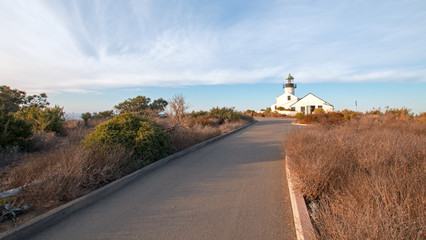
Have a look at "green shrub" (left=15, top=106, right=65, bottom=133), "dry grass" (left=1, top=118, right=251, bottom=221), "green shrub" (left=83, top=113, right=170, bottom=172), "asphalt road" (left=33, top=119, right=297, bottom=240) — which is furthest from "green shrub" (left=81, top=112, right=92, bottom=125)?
"asphalt road" (left=33, top=119, right=297, bottom=240)

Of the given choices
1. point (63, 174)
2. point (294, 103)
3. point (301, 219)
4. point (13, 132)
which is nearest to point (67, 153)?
point (63, 174)

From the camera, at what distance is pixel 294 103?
180ft

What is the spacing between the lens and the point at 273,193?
15.1ft

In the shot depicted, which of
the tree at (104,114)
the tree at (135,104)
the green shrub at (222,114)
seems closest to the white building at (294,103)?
the green shrub at (222,114)

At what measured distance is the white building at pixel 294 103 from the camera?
48.3 m

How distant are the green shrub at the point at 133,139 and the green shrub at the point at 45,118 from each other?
17.2ft

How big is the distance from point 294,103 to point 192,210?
55.3 m

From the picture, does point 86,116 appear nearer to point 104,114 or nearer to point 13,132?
point 104,114

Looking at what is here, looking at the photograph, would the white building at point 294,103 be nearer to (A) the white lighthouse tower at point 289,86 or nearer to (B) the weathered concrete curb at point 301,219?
(A) the white lighthouse tower at point 289,86

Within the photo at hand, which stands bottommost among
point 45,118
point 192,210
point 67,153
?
point 192,210

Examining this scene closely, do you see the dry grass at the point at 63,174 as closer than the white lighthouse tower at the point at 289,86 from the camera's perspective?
Yes

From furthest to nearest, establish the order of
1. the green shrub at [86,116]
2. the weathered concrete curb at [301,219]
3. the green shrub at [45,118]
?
the green shrub at [86,116] → the green shrub at [45,118] → the weathered concrete curb at [301,219]

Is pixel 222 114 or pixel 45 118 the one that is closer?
pixel 45 118

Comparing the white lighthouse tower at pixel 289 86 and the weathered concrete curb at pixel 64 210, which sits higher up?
the white lighthouse tower at pixel 289 86
